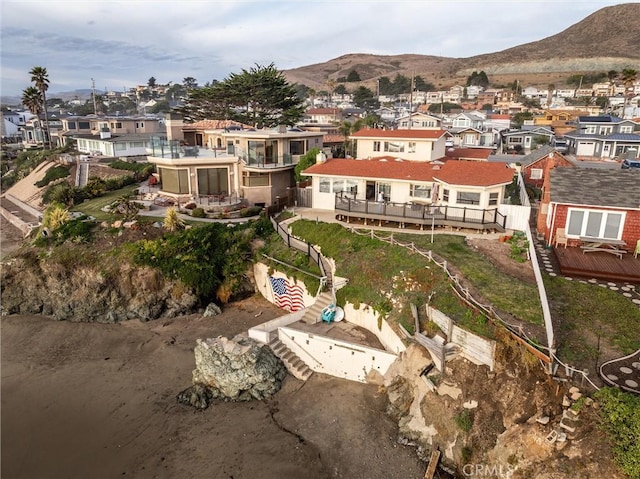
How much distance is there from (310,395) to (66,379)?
10359 mm

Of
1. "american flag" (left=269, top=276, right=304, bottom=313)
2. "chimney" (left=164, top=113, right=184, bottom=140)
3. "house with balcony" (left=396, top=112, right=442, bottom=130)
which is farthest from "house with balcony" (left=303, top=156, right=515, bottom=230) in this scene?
"house with balcony" (left=396, top=112, right=442, bottom=130)

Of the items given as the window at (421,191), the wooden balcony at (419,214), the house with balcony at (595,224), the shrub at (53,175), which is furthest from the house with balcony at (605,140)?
the shrub at (53,175)

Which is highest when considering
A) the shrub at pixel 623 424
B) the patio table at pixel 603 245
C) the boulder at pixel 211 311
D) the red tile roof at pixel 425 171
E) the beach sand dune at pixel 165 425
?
the red tile roof at pixel 425 171

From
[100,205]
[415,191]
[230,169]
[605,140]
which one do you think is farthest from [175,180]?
[605,140]

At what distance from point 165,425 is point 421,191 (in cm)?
1919

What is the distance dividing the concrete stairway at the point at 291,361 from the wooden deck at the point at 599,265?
38.6 feet

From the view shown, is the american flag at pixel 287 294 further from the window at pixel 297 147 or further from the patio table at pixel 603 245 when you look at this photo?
the window at pixel 297 147

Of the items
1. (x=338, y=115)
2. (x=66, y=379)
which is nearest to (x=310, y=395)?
(x=66, y=379)

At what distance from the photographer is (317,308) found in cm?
2025

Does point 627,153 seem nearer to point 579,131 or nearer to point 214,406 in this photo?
point 579,131

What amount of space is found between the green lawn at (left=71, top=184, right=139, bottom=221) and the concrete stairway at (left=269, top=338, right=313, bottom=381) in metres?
17.1

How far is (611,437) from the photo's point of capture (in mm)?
10172

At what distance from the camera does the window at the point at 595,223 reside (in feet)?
65.7

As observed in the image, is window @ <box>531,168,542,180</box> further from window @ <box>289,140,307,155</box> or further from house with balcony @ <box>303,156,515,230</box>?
window @ <box>289,140,307,155</box>
